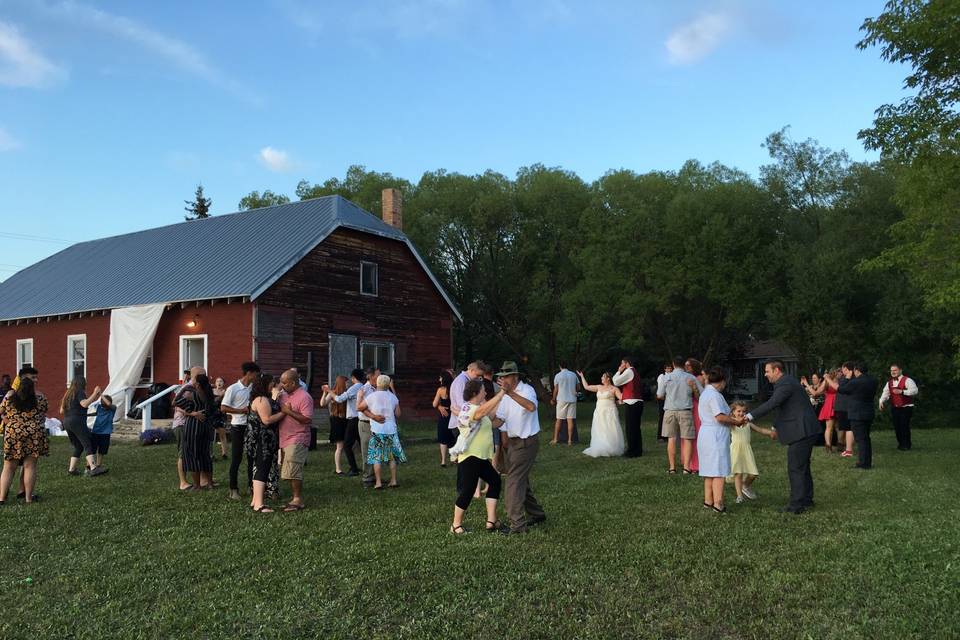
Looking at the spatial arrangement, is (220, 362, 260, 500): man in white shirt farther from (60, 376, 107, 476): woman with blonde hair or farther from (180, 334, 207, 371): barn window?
(180, 334, 207, 371): barn window

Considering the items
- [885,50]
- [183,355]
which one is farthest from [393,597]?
[183,355]

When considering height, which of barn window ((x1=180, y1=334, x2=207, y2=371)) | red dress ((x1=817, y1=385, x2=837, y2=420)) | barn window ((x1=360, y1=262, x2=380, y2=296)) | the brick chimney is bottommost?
red dress ((x1=817, y1=385, x2=837, y2=420))

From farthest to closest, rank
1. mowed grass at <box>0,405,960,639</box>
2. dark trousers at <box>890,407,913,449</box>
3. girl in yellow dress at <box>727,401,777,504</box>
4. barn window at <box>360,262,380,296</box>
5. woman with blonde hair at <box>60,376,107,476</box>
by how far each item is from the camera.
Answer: barn window at <box>360,262,380,296</box>
dark trousers at <box>890,407,913,449</box>
woman with blonde hair at <box>60,376,107,476</box>
girl in yellow dress at <box>727,401,777,504</box>
mowed grass at <box>0,405,960,639</box>

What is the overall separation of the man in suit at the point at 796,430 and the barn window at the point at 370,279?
18.5 meters

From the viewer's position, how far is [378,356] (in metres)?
27.1

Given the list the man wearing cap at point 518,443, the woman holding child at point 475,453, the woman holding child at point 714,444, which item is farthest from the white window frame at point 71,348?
the woman holding child at point 714,444

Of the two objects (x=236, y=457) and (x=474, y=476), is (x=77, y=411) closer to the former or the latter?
(x=236, y=457)

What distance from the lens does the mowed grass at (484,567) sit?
5.55 meters

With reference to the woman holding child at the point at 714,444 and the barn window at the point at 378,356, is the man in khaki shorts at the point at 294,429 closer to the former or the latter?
the woman holding child at the point at 714,444

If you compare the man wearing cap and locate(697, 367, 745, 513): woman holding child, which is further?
locate(697, 367, 745, 513): woman holding child

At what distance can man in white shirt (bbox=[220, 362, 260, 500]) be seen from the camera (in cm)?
1075

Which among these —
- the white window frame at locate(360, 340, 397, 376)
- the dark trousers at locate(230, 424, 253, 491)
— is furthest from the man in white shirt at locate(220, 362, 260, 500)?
the white window frame at locate(360, 340, 397, 376)

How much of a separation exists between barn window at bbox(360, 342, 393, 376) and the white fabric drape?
633cm

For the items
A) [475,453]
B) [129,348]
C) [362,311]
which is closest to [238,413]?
[475,453]
